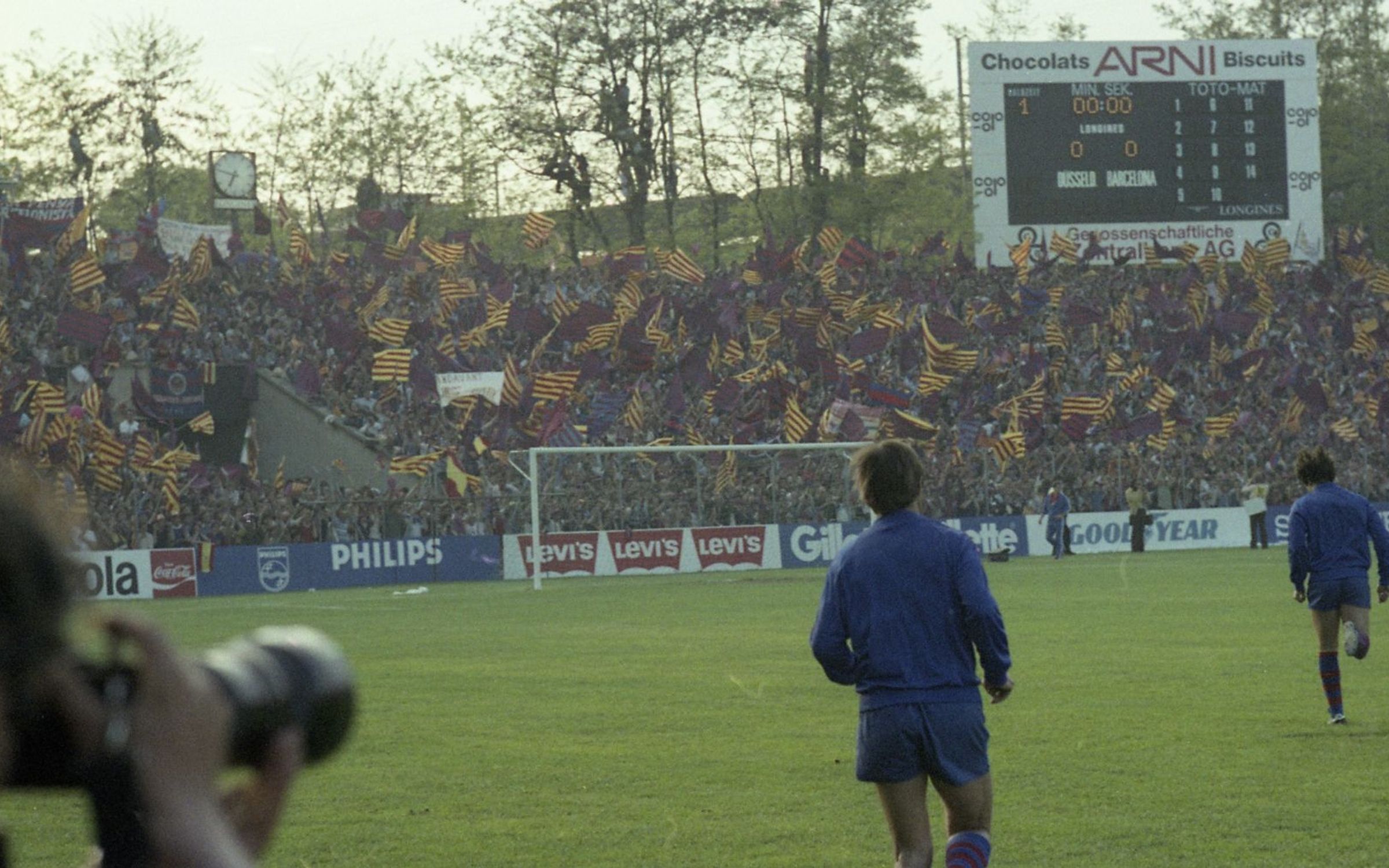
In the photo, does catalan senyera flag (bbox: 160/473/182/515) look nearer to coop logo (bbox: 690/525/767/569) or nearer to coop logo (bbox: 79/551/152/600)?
coop logo (bbox: 79/551/152/600)

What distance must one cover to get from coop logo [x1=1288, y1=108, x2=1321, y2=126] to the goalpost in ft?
48.1

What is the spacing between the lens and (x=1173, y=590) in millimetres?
30078

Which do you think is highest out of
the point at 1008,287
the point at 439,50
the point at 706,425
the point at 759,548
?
the point at 439,50

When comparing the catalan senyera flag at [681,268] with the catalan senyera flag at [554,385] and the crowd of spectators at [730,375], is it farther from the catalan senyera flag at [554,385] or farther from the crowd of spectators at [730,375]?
the catalan senyera flag at [554,385]

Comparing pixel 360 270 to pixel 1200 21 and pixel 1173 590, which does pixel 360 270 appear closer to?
pixel 1173 590

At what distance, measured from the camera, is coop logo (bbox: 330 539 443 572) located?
38.9m

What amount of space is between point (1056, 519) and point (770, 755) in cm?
3150

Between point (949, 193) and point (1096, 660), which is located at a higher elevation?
point (949, 193)

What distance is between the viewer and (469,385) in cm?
4384

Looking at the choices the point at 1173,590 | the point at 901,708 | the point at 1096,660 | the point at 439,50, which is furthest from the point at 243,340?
the point at 901,708

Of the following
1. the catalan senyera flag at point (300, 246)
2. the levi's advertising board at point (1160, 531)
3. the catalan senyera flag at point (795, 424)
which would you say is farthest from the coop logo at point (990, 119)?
the catalan senyera flag at point (300, 246)

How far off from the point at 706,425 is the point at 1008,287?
475 inches

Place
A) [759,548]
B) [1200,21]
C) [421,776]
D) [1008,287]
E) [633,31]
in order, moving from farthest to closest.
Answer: [1200,21], [633,31], [1008,287], [759,548], [421,776]

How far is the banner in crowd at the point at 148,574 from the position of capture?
3572 cm
